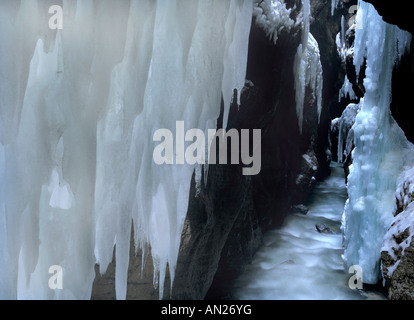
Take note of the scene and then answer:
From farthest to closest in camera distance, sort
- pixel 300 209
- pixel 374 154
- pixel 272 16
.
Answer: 1. pixel 300 209
2. pixel 374 154
3. pixel 272 16

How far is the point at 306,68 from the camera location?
22.1 feet

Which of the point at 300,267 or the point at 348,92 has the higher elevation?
the point at 348,92

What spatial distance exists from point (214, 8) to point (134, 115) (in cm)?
122

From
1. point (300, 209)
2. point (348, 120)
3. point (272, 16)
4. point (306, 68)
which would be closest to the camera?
point (272, 16)

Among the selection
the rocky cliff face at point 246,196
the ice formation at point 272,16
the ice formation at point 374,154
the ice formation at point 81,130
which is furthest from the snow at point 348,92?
the ice formation at point 81,130

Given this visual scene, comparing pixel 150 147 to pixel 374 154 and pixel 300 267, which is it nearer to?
pixel 374 154

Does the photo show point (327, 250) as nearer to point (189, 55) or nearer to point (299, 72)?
point (299, 72)

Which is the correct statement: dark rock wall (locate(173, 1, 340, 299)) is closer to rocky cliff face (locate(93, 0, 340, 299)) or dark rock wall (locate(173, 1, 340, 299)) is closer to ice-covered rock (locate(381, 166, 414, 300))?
rocky cliff face (locate(93, 0, 340, 299))

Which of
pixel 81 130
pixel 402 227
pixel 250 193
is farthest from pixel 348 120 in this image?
pixel 81 130

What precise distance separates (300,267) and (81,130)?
354cm

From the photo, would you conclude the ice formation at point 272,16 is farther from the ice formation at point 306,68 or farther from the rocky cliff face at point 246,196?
the ice formation at point 306,68

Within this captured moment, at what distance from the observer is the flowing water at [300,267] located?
3885mm

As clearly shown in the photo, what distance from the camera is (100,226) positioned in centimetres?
272

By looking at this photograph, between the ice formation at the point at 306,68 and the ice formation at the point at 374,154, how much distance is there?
84 cm
